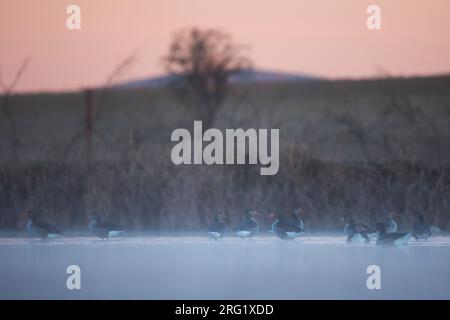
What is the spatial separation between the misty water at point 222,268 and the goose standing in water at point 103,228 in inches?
3.8

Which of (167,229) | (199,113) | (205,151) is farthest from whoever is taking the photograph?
(199,113)

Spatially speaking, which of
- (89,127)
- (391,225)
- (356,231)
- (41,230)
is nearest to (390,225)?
(391,225)

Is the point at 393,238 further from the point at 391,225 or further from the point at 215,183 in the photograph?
A: the point at 215,183

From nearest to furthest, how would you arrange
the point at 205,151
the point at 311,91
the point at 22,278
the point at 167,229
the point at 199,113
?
the point at 22,278
the point at 167,229
the point at 205,151
the point at 199,113
the point at 311,91

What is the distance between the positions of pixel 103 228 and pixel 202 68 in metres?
7.12

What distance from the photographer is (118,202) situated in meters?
9.65

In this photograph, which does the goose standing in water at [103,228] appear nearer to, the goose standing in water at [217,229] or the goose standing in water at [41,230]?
the goose standing in water at [41,230]

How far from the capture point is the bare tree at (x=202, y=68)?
14.7 metres

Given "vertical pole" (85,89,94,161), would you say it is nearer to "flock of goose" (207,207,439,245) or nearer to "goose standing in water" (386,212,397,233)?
"flock of goose" (207,207,439,245)

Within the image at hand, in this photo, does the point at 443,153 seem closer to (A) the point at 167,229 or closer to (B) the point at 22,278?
(A) the point at 167,229

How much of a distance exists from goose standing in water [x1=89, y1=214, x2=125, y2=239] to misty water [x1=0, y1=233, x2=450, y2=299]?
0.31ft

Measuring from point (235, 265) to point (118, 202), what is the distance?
2505 mm

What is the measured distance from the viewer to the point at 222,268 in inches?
→ 290

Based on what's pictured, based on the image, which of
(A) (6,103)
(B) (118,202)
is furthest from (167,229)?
(A) (6,103)
